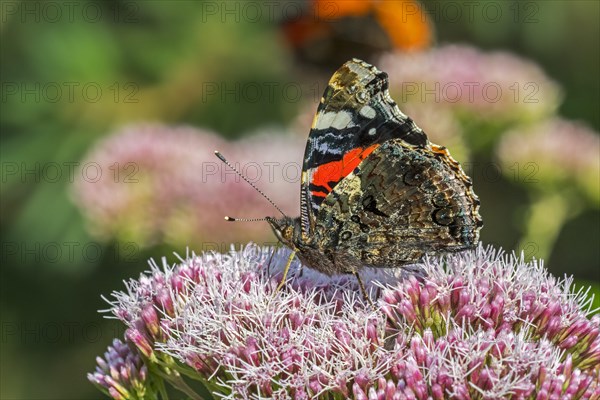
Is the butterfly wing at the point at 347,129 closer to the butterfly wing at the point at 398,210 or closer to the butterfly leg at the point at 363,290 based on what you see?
the butterfly wing at the point at 398,210

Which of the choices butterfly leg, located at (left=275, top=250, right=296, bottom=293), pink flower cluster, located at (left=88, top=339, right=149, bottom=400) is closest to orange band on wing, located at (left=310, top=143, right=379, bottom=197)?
butterfly leg, located at (left=275, top=250, right=296, bottom=293)

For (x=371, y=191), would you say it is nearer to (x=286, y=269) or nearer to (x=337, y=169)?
(x=337, y=169)

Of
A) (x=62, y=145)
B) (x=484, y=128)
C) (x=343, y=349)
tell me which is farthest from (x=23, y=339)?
(x=343, y=349)

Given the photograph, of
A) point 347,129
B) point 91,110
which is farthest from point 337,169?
point 91,110

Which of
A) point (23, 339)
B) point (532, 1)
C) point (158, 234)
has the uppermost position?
point (532, 1)

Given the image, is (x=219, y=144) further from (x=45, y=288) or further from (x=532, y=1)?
(x=532, y=1)
